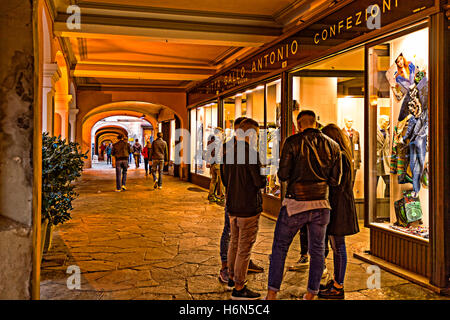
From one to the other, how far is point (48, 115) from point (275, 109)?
4.29 m

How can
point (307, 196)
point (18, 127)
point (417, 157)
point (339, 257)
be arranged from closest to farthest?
point (18, 127)
point (307, 196)
point (339, 257)
point (417, 157)

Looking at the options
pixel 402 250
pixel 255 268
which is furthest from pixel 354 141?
pixel 255 268

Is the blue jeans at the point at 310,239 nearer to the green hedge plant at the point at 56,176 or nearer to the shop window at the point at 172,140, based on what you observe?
the green hedge plant at the point at 56,176

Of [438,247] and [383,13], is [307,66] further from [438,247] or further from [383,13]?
[438,247]

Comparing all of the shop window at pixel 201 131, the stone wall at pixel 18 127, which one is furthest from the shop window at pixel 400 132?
the shop window at pixel 201 131

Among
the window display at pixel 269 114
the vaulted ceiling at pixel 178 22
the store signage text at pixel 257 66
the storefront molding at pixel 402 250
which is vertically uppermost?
the vaulted ceiling at pixel 178 22

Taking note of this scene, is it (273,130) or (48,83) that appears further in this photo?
(273,130)

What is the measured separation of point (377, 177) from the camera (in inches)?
200

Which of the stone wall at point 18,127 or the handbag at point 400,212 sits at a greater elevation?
the stone wall at point 18,127

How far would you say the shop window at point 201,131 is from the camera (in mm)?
12367

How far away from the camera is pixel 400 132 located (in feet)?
15.6

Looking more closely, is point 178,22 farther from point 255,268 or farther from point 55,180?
point 255,268

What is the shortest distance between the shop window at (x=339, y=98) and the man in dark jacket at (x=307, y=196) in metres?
3.82

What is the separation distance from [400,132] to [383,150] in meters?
0.36
